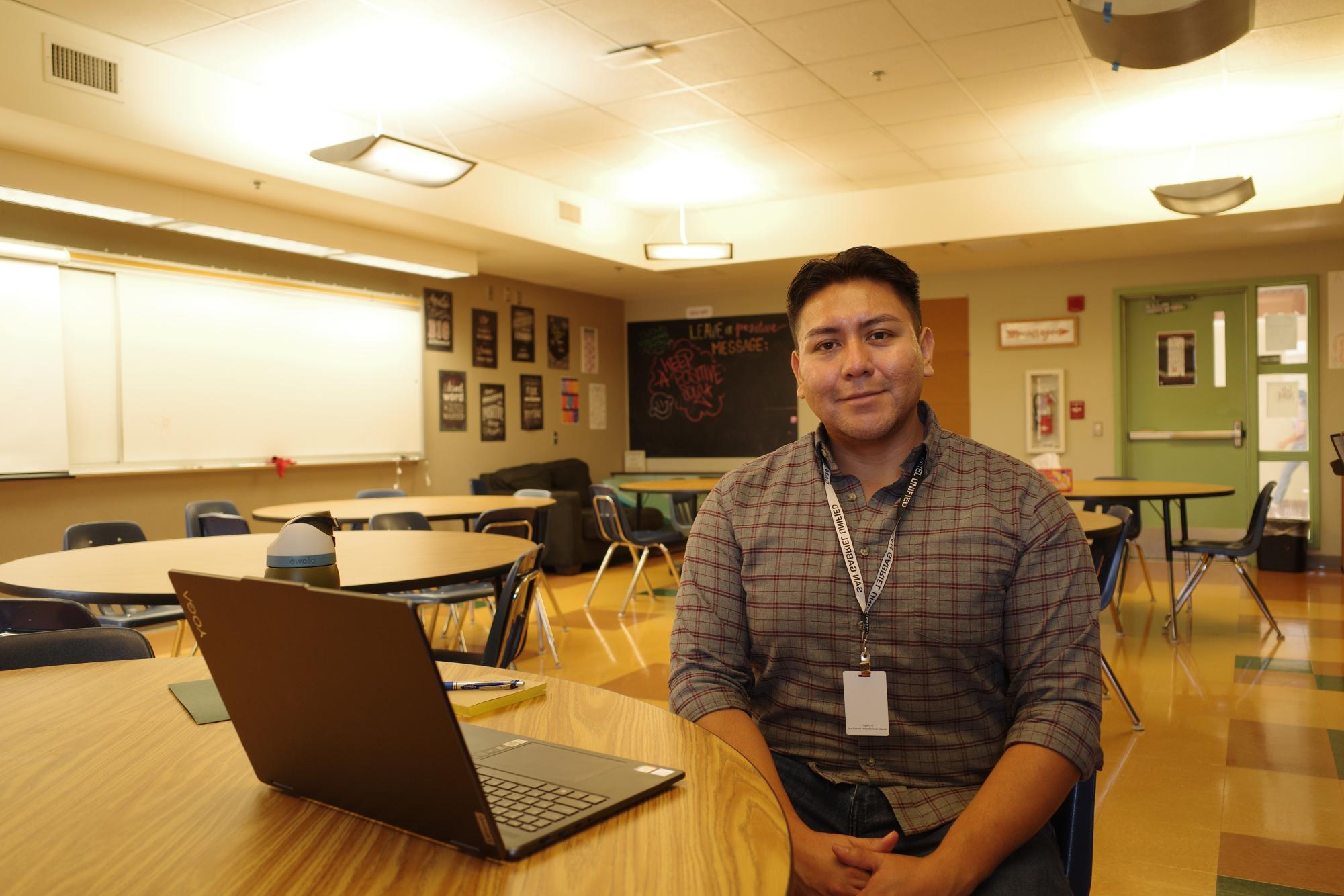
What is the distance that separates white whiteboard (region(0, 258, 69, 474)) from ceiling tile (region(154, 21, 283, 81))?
63.5 inches

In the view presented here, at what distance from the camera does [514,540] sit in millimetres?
3484

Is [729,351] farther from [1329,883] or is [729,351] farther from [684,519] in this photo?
[1329,883]

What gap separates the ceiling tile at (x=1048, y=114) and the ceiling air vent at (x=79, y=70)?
4.79m

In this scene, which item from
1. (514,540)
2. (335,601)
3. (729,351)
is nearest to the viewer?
(335,601)

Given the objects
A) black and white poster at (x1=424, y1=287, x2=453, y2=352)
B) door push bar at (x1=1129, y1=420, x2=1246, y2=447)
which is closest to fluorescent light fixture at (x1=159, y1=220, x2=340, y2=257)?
black and white poster at (x1=424, y1=287, x2=453, y2=352)

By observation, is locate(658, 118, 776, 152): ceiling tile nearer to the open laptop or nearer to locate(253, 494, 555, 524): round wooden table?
locate(253, 494, 555, 524): round wooden table

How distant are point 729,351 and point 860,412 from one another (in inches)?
346

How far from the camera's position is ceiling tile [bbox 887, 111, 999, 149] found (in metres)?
6.07

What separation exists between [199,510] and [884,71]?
441 centimetres

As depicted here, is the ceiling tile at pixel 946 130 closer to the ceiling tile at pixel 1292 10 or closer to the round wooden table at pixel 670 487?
the ceiling tile at pixel 1292 10

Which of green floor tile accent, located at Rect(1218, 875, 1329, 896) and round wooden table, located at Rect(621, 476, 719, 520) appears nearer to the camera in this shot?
green floor tile accent, located at Rect(1218, 875, 1329, 896)

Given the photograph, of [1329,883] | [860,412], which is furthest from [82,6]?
[1329,883]

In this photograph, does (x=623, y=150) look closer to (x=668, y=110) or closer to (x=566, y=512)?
(x=668, y=110)

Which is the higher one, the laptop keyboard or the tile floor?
the laptop keyboard
